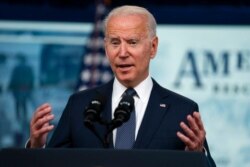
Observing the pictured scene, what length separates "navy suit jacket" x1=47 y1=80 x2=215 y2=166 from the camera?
3008mm

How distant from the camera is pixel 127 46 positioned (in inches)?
120

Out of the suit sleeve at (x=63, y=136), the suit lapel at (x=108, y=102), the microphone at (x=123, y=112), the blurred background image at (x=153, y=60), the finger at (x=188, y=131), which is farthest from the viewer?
the blurred background image at (x=153, y=60)

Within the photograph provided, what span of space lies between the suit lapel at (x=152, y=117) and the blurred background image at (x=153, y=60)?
6.76 ft

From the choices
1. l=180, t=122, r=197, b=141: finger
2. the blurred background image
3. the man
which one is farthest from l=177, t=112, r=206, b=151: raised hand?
the blurred background image

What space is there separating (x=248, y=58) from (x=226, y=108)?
0.35 m

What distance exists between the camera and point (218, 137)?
5.16m

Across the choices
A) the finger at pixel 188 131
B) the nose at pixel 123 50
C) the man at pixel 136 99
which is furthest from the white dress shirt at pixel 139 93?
the finger at pixel 188 131

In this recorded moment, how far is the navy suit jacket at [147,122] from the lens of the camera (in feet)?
9.87

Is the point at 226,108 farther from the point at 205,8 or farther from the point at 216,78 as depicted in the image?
the point at 205,8

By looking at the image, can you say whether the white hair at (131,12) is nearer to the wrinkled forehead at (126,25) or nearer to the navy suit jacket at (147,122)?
the wrinkled forehead at (126,25)

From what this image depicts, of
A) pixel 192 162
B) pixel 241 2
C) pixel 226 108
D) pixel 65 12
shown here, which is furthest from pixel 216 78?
pixel 192 162

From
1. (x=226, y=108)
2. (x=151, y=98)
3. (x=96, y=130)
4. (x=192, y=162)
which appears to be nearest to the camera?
(x=192, y=162)

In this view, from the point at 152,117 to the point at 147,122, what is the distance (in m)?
0.03

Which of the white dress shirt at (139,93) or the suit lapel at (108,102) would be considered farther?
the white dress shirt at (139,93)
